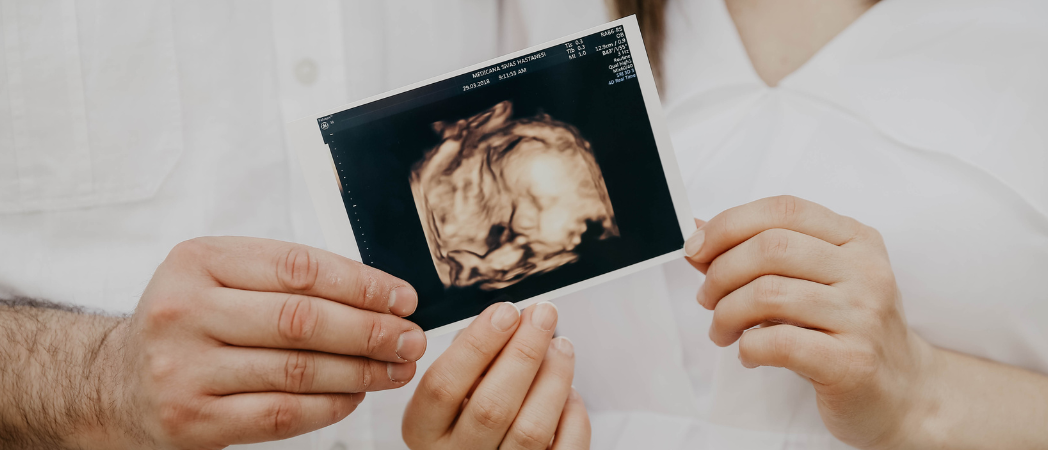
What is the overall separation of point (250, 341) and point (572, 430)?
0.61 m

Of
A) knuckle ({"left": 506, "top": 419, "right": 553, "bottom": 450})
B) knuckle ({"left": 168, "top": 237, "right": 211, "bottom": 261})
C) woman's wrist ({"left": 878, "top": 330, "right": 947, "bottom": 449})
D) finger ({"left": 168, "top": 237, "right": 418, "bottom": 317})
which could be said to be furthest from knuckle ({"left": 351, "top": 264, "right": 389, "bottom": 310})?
woman's wrist ({"left": 878, "top": 330, "right": 947, "bottom": 449})

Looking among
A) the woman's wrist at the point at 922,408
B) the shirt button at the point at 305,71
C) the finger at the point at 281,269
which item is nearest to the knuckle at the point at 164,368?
the finger at the point at 281,269

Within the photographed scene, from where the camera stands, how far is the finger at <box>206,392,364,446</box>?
79 centimetres

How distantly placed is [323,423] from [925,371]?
3.60 feet

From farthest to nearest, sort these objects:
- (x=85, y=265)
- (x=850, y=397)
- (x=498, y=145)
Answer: (x=85, y=265) < (x=498, y=145) < (x=850, y=397)

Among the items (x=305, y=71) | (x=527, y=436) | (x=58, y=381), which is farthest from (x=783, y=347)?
(x=58, y=381)

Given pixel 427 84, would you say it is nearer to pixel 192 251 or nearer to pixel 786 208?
pixel 192 251

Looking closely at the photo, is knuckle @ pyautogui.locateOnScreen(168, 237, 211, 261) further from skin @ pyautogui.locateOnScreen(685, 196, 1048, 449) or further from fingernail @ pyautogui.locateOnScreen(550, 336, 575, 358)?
skin @ pyautogui.locateOnScreen(685, 196, 1048, 449)

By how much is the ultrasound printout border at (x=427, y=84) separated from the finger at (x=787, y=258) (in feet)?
0.39

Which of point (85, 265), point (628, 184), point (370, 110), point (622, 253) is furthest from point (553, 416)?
point (85, 265)

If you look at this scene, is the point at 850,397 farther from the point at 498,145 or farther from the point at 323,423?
the point at 323,423

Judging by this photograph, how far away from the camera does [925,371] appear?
984 mm

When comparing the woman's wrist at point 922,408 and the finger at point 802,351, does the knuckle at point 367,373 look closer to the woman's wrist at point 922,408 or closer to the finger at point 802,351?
the finger at point 802,351

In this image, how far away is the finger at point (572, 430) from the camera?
102cm
